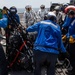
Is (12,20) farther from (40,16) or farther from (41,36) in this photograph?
(40,16)

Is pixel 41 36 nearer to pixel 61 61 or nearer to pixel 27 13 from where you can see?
pixel 61 61

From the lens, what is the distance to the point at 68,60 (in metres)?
7.78

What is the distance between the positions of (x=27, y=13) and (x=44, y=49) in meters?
7.41

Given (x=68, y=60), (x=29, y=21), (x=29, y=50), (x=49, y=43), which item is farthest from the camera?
(x=29, y=21)

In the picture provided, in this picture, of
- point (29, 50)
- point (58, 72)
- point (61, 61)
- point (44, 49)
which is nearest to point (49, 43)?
point (44, 49)

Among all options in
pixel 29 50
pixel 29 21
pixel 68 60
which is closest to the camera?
pixel 29 50

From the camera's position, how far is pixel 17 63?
7488mm

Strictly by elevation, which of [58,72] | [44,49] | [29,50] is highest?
[44,49]

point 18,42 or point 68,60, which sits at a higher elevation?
point 18,42

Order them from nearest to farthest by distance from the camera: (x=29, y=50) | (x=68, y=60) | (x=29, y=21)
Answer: (x=29, y=50)
(x=68, y=60)
(x=29, y=21)

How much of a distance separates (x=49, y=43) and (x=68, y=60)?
230cm

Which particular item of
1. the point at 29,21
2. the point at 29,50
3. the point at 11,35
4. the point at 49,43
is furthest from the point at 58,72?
the point at 29,21

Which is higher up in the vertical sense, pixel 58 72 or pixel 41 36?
pixel 41 36

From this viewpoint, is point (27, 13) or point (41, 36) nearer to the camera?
point (41, 36)
